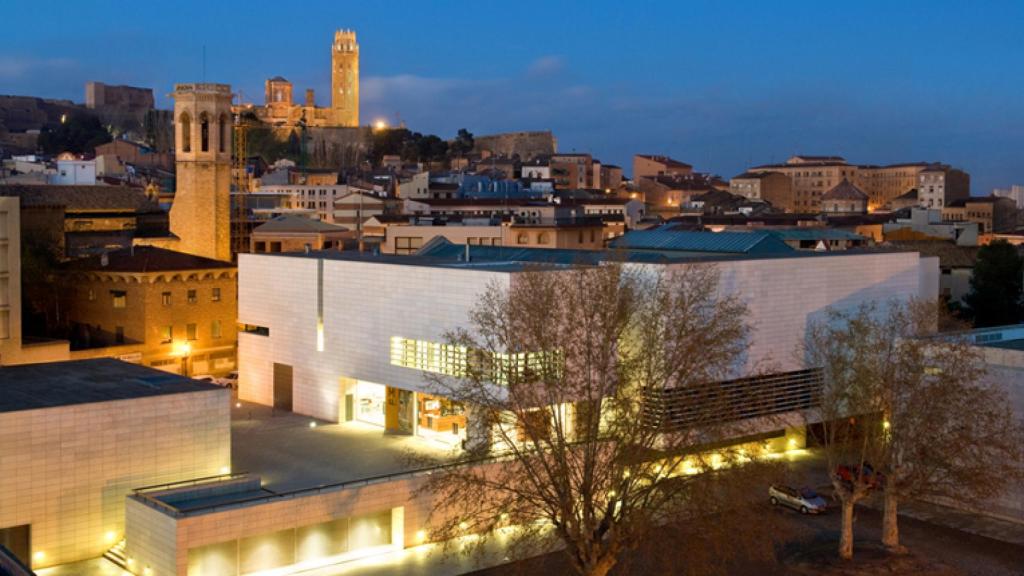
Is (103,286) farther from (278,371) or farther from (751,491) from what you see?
(751,491)

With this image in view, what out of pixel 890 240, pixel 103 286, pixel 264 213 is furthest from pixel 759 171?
pixel 103 286

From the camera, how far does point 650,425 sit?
66.0 feet

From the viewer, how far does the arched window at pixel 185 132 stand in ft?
141

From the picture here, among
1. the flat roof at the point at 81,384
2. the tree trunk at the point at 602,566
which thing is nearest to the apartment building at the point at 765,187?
the flat roof at the point at 81,384

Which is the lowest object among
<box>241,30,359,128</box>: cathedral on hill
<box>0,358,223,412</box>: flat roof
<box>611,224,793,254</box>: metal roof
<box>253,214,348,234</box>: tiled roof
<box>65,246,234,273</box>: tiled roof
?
<box>0,358,223,412</box>: flat roof

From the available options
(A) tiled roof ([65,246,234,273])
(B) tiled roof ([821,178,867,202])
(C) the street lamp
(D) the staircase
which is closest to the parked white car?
(D) the staircase

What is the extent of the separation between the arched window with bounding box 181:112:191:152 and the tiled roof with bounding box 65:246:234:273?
6.81 meters

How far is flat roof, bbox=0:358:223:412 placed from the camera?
20.5 metres

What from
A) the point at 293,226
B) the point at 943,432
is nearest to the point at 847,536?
the point at 943,432

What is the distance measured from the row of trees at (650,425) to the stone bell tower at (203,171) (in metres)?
21.5

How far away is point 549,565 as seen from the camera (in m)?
20.8

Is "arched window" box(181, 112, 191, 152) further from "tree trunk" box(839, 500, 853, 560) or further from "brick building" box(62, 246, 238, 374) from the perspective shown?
"tree trunk" box(839, 500, 853, 560)

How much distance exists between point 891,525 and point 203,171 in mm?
29955

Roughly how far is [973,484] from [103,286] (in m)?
26.1
